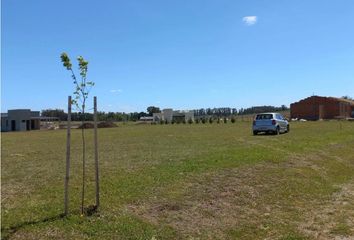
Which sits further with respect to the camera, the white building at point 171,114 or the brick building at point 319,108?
the white building at point 171,114

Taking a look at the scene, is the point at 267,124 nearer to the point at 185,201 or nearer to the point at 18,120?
the point at 185,201

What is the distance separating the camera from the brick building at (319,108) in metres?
109

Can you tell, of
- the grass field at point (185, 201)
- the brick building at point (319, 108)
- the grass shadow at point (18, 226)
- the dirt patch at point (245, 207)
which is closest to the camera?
the grass shadow at point (18, 226)

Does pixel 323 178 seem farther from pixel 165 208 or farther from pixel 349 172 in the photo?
pixel 165 208

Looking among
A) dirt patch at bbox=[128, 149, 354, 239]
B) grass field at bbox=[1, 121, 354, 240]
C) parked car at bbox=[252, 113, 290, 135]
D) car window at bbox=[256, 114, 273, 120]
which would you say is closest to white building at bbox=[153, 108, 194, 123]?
car window at bbox=[256, 114, 273, 120]

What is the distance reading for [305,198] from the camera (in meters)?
11.9

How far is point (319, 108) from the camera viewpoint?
357 ft

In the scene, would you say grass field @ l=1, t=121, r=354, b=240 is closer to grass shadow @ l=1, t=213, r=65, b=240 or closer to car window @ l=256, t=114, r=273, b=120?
grass shadow @ l=1, t=213, r=65, b=240

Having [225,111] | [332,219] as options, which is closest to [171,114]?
[225,111]

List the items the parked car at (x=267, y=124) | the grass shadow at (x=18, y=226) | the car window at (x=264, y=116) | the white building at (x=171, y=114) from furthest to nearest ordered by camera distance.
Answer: the white building at (x=171, y=114) < the car window at (x=264, y=116) < the parked car at (x=267, y=124) < the grass shadow at (x=18, y=226)

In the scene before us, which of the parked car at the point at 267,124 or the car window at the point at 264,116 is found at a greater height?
the car window at the point at 264,116

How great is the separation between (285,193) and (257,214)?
2297mm

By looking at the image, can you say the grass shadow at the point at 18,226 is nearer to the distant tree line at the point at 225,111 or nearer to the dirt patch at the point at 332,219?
the dirt patch at the point at 332,219

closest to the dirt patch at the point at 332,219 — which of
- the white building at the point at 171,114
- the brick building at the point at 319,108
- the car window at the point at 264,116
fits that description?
the car window at the point at 264,116
